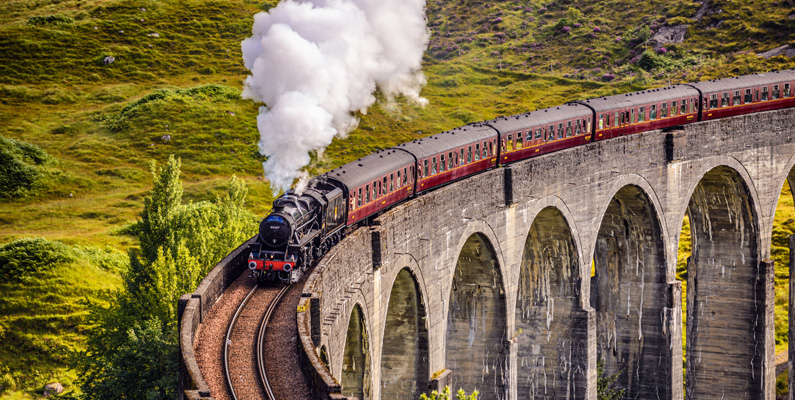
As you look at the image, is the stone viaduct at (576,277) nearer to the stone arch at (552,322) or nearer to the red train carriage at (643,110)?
the stone arch at (552,322)

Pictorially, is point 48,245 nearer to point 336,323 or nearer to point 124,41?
point 336,323

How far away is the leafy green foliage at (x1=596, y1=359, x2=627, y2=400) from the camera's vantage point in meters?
41.9

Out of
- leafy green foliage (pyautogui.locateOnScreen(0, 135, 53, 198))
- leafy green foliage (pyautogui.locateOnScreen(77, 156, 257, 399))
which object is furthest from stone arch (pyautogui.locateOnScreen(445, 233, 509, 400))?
leafy green foliage (pyautogui.locateOnScreen(0, 135, 53, 198))

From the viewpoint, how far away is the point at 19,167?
6694 centimetres

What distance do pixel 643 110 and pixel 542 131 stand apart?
7788 mm

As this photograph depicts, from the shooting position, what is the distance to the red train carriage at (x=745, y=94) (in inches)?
1863

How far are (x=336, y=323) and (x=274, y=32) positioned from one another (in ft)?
35.8

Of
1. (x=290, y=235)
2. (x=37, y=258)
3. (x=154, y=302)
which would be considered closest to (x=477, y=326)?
(x=290, y=235)

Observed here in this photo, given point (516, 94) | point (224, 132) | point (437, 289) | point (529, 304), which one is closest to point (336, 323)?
point (437, 289)

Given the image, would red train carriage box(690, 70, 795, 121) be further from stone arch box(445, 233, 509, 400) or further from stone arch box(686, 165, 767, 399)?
stone arch box(445, 233, 509, 400)

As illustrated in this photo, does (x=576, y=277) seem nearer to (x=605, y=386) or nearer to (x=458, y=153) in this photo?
(x=605, y=386)

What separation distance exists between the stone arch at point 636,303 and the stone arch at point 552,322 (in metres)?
5.06

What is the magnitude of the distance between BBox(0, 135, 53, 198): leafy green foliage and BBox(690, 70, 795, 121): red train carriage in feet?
162

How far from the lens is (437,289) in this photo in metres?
31.7
